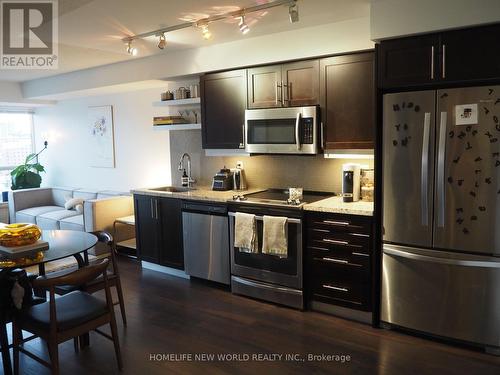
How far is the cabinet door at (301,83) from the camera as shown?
386cm

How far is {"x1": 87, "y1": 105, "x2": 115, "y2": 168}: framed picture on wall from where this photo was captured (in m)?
6.61

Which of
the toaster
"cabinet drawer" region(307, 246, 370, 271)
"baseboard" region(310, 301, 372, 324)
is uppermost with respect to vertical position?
the toaster

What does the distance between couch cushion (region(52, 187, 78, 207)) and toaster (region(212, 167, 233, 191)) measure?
324 cm

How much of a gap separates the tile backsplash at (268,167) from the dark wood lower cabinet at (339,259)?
0.70m

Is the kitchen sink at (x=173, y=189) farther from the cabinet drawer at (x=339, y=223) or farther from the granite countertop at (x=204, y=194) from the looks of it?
the cabinet drawer at (x=339, y=223)

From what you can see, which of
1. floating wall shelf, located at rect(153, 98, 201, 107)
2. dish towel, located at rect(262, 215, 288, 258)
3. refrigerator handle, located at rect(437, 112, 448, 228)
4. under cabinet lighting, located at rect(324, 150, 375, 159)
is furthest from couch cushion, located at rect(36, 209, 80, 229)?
refrigerator handle, located at rect(437, 112, 448, 228)

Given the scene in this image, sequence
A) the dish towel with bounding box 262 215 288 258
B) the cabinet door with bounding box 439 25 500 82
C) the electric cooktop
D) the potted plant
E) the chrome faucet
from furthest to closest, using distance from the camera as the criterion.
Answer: the potted plant < the chrome faucet < the electric cooktop < the dish towel with bounding box 262 215 288 258 < the cabinet door with bounding box 439 25 500 82

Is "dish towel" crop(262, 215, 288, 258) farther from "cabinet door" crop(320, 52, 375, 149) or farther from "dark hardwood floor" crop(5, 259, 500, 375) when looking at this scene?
"cabinet door" crop(320, 52, 375, 149)

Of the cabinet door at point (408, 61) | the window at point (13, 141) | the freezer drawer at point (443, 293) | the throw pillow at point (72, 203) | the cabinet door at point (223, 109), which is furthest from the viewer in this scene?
the window at point (13, 141)

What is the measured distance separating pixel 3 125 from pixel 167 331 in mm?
6215

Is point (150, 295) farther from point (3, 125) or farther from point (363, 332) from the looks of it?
point (3, 125)

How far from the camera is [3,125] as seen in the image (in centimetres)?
780

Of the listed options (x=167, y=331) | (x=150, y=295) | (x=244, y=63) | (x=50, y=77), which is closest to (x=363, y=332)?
(x=167, y=331)

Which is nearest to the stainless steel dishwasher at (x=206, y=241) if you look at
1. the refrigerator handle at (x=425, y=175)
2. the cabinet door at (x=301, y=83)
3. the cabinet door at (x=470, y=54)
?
the cabinet door at (x=301, y=83)
